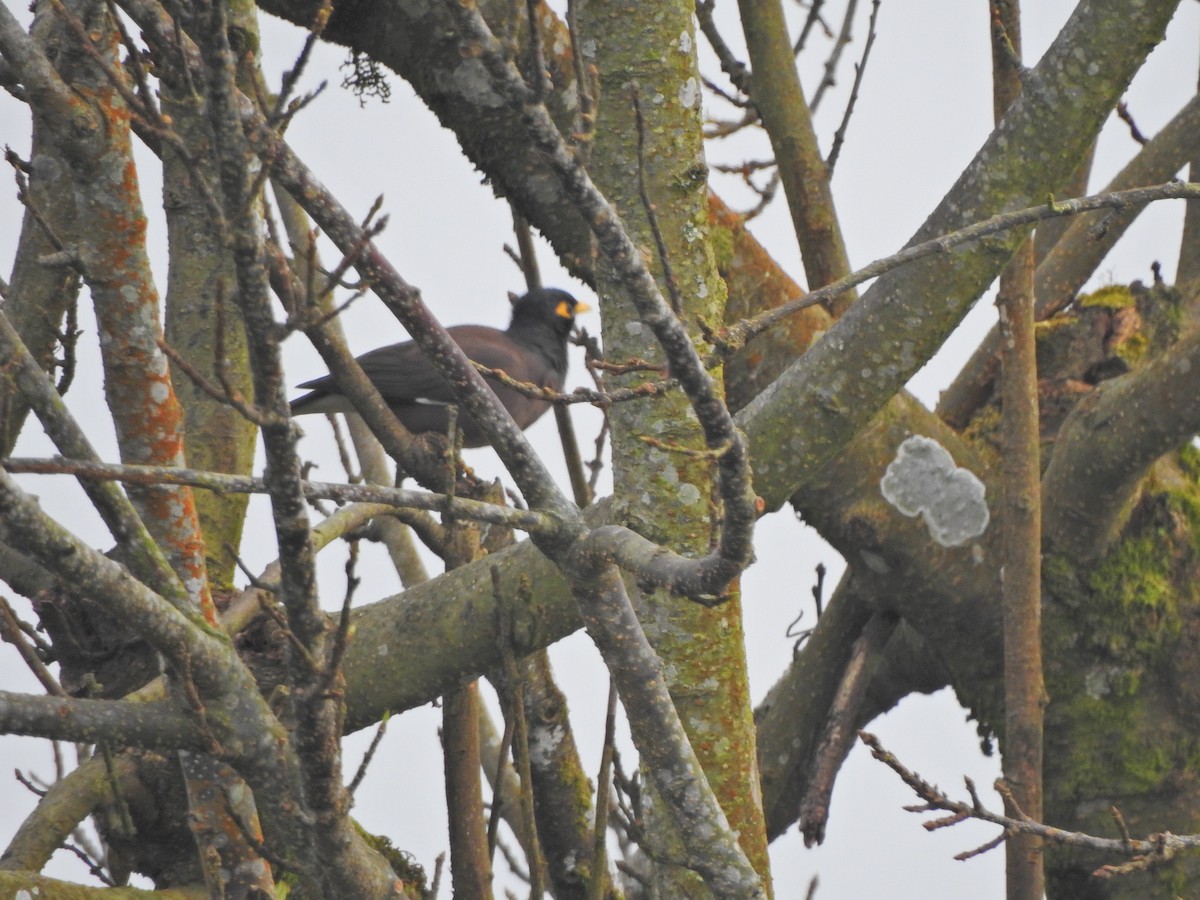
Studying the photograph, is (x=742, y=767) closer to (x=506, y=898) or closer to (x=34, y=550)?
(x=506, y=898)

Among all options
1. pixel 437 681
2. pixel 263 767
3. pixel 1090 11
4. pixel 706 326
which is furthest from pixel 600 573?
pixel 1090 11

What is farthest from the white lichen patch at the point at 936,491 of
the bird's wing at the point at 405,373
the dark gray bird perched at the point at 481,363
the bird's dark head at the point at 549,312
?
the bird's dark head at the point at 549,312

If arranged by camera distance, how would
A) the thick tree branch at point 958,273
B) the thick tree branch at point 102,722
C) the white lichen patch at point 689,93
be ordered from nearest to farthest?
the thick tree branch at point 102,722 → the white lichen patch at point 689,93 → the thick tree branch at point 958,273

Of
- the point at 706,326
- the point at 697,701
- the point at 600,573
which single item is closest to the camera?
the point at 706,326

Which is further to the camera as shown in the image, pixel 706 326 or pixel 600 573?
pixel 600 573

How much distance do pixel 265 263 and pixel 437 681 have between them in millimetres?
1677

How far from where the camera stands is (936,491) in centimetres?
Answer: 320

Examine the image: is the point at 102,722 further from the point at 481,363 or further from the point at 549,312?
the point at 549,312

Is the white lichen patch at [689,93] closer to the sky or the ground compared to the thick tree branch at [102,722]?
closer to the sky

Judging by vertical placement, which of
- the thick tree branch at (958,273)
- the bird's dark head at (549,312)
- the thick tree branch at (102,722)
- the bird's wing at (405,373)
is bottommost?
the thick tree branch at (102,722)

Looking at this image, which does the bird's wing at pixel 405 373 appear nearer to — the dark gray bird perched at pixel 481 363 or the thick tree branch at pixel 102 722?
the dark gray bird perched at pixel 481 363

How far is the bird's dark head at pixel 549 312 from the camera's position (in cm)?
630

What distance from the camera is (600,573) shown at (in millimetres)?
1664

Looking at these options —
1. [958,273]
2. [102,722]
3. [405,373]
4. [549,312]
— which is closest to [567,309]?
[549,312]
